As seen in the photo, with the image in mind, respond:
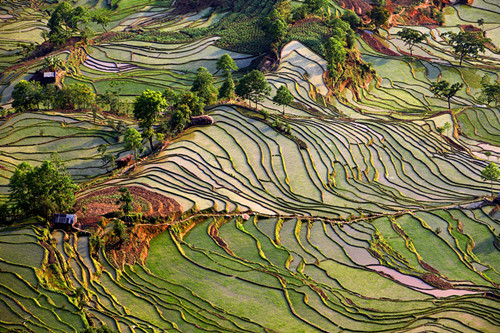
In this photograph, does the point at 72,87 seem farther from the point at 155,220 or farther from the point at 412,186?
the point at 412,186

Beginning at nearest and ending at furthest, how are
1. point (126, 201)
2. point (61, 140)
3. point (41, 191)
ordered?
point (41, 191) < point (126, 201) < point (61, 140)

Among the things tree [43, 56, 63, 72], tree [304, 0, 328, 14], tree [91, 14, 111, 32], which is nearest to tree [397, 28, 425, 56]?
tree [304, 0, 328, 14]

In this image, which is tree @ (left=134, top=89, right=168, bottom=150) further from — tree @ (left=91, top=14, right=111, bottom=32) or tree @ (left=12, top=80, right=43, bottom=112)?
tree @ (left=91, top=14, right=111, bottom=32)

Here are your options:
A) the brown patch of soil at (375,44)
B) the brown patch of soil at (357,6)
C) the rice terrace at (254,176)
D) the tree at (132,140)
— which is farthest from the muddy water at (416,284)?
the brown patch of soil at (357,6)

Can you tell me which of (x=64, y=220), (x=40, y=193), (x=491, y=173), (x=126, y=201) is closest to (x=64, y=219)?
(x=64, y=220)

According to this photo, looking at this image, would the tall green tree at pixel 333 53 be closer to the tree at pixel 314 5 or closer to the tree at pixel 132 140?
the tree at pixel 314 5

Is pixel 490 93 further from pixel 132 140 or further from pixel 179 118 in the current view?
pixel 132 140
